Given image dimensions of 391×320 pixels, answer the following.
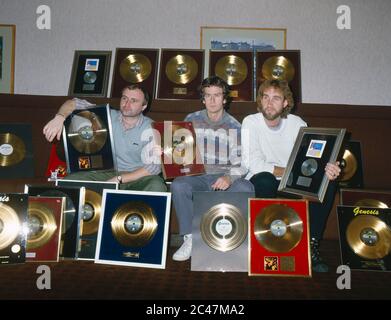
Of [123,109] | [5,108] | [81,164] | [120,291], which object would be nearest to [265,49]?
[123,109]

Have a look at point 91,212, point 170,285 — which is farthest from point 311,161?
point 91,212

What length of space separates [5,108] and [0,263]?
1384 millimetres

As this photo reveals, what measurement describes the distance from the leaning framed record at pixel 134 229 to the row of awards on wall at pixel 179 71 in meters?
1.28

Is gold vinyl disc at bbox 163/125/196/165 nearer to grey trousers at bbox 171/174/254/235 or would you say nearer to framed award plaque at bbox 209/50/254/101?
grey trousers at bbox 171/174/254/235

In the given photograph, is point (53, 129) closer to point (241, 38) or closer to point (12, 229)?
point (12, 229)

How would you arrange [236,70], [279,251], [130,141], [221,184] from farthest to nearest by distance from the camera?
[236,70]
[130,141]
[221,184]
[279,251]

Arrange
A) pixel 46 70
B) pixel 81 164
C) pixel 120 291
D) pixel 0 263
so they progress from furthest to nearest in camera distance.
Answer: pixel 46 70, pixel 81 164, pixel 0 263, pixel 120 291

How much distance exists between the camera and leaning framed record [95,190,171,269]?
5.90 ft

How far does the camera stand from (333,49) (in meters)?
3.21

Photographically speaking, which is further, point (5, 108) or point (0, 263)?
point (5, 108)

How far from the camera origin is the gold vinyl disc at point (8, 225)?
1.75 meters

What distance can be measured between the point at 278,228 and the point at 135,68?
1.98 m

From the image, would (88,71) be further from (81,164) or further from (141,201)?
(141,201)

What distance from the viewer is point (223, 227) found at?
180cm
